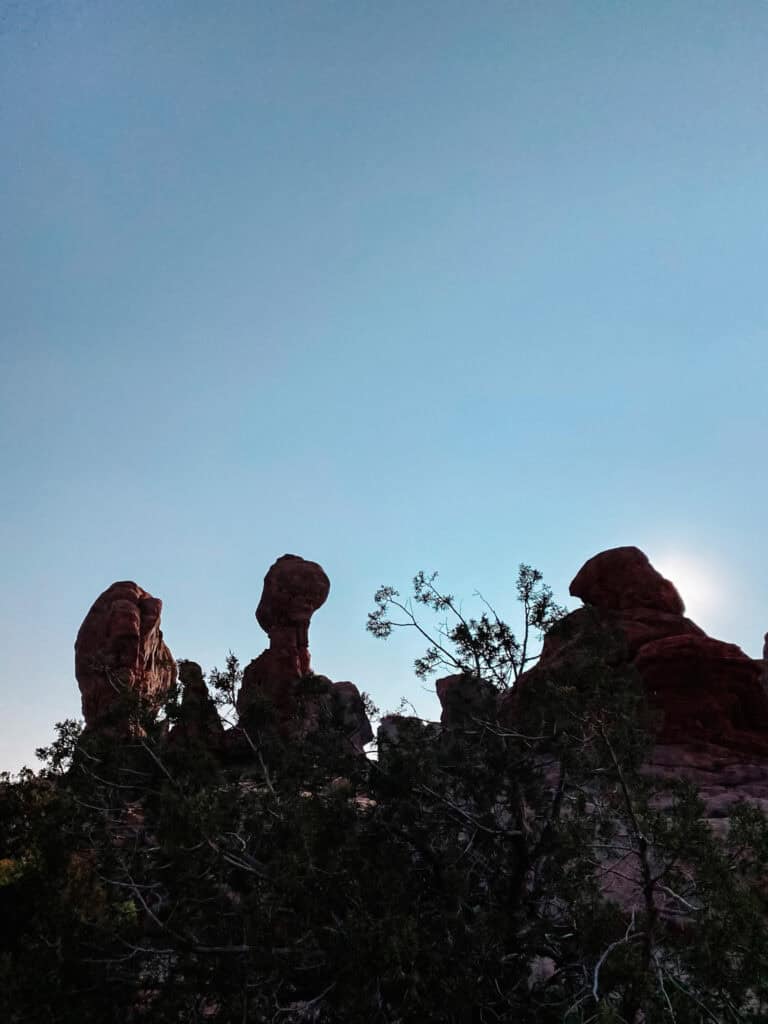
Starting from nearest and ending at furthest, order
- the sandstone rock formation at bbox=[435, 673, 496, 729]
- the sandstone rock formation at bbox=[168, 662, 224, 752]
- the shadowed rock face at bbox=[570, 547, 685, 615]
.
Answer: the sandstone rock formation at bbox=[435, 673, 496, 729] → the sandstone rock formation at bbox=[168, 662, 224, 752] → the shadowed rock face at bbox=[570, 547, 685, 615]

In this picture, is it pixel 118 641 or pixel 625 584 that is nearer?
pixel 625 584

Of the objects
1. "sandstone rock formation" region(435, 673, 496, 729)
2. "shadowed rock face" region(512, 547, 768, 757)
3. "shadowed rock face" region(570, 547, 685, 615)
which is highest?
"shadowed rock face" region(570, 547, 685, 615)

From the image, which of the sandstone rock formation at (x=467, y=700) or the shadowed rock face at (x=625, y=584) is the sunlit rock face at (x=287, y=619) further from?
the sandstone rock formation at (x=467, y=700)

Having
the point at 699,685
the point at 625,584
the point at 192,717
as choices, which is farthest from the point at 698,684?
the point at 192,717

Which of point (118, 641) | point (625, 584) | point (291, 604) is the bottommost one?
point (625, 584)

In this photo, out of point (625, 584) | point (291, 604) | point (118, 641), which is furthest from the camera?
point (291, 604)

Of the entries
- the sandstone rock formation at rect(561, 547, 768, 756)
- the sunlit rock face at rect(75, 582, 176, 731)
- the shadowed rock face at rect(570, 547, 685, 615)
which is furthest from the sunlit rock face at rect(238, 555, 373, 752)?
the sandstone rock formation at rect(561, 547, 768, 756)

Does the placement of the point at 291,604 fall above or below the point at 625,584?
above

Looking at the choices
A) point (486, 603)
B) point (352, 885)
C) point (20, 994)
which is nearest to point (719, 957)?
point (352, 885)

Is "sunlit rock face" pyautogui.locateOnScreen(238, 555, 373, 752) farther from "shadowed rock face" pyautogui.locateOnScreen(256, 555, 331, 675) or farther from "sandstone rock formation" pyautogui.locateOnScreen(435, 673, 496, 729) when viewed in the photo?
"sandstone rock formation" pyautogui.locateOnScreen(435, 673, 496, 729)

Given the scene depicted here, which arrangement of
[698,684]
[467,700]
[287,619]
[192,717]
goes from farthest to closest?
[287,619] < [698,684] < [192,717] < [467,700]

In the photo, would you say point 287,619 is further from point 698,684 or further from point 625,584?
point 698,684

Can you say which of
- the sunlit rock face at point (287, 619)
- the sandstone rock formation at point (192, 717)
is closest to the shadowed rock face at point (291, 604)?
the sunlit rock face at point (287, 619)

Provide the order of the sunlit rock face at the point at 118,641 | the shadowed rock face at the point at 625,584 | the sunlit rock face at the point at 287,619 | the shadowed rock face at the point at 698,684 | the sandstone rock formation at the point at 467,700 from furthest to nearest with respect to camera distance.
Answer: the sunlit rock face at the point at 287,619
the sunlit rock face at the point at 118,641
the shadowed rock face at the point at 625,584
the shadowed rock face at the point at 698,684
the sandstone rock formation at the point at 467,700
